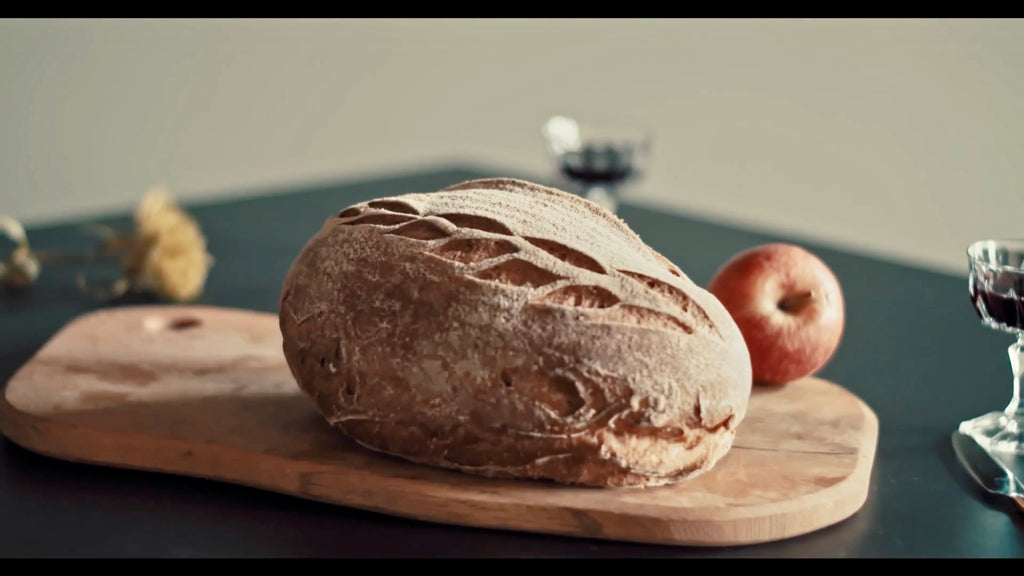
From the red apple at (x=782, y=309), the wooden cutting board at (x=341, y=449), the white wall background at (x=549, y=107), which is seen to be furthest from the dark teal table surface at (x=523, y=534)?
the white wall background at (x=549, y=107)

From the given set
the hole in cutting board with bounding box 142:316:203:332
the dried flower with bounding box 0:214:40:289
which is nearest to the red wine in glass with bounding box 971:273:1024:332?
the hole in cutting board with bounding box 142:316:203:332

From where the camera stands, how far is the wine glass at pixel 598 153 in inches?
83.3

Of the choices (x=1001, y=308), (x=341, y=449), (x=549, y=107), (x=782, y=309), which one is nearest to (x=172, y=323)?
(x=341, y=449)

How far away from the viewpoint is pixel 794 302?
1.51 meters

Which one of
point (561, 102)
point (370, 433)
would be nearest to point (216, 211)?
point (370, 433)

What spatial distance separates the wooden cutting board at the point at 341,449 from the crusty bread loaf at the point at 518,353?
0.04 meters

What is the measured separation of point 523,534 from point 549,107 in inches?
133

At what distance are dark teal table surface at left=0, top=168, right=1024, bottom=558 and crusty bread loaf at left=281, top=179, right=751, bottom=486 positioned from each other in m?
0.09

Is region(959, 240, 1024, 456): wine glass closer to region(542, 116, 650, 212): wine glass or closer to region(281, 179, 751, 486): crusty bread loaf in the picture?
region(281, 179, 751, 486): crusty bread loaf

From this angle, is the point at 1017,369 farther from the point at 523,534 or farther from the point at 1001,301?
the point at 523,534

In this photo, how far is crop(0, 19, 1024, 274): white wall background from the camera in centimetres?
378

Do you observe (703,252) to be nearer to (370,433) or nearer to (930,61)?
(370,433)

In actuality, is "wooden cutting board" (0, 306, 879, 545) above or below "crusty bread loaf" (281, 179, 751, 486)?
below

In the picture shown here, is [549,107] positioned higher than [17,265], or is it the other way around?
[17,265]
